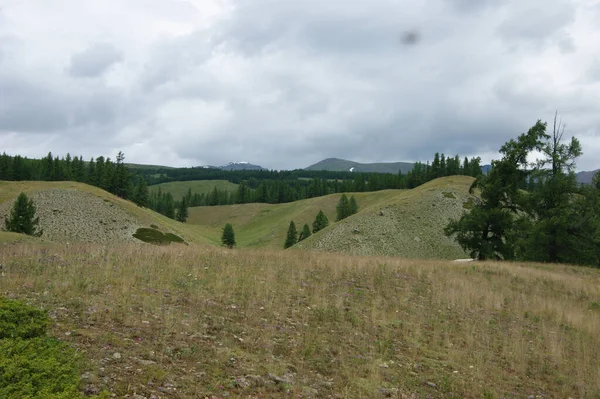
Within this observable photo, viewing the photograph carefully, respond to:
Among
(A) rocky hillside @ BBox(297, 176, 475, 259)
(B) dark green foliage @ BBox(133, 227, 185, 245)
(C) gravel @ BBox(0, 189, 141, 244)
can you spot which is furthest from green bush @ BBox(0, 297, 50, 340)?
(B) dark green foliage @ BBox(133, 227, 185, 245)

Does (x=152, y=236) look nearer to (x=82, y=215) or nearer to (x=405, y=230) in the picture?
(x=82, y=215)

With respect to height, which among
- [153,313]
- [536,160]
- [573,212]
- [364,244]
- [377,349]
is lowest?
[364,244]

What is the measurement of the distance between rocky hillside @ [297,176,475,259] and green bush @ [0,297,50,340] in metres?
63.8

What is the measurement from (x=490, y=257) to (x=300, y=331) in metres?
33.4

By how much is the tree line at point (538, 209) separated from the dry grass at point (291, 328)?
2075cm

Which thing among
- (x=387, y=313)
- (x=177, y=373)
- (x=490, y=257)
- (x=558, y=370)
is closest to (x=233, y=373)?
(x=177, y=373)

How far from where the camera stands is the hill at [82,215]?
71062 mm

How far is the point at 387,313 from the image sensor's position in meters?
12.4

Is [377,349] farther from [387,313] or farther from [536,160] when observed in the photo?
[536,160]

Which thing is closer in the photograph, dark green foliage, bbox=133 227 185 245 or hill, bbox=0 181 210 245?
hill, bbox=0 181 210 245

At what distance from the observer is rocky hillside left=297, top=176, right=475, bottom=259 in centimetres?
7294

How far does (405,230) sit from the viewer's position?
7719cm

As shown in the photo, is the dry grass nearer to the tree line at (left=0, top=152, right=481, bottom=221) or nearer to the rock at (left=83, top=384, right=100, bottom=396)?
the rock at (left=83, top=384, right=100, bottom=396)

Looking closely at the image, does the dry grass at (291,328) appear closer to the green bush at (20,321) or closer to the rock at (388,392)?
the rock at (388,392)
